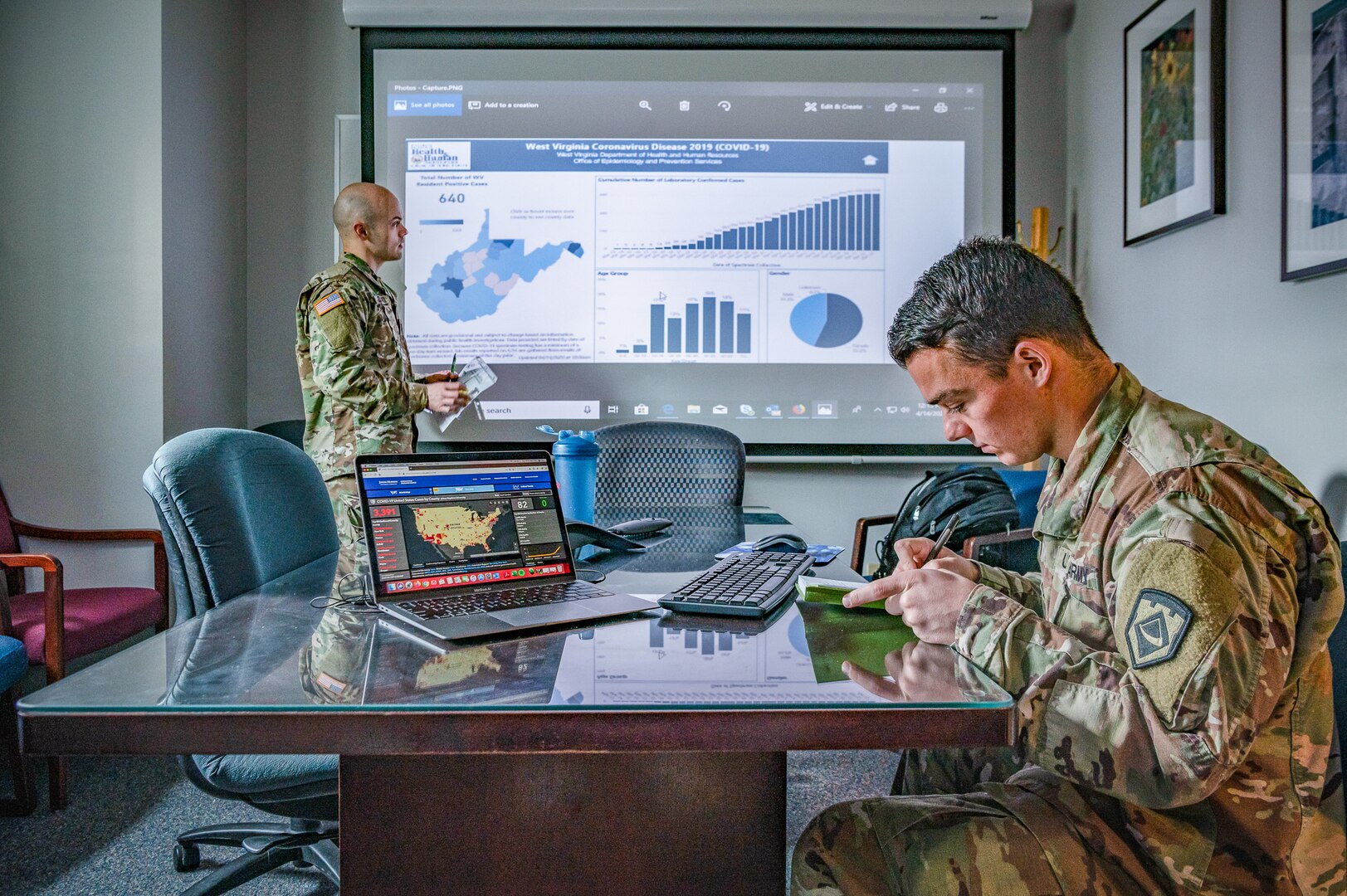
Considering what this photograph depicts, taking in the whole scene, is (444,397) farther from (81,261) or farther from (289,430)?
(81,261)

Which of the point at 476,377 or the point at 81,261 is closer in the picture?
the point at 81,261

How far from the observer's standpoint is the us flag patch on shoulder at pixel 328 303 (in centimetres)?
246

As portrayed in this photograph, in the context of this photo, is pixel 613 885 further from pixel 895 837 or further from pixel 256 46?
pixel 256 46

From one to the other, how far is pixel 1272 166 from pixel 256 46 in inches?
135

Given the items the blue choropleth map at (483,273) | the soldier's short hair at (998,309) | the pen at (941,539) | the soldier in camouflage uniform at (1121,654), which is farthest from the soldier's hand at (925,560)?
the blue choropleth map at (483,273)

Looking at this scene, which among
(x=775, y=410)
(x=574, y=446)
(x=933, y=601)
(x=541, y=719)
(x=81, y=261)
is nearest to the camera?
(x=541, y=719)

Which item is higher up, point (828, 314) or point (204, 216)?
point (204, 216)

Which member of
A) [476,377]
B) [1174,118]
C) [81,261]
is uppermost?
[1174,118]

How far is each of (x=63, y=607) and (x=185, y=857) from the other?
31.4 inches

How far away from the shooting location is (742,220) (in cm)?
326

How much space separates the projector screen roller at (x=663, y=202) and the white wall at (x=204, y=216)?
52 cm

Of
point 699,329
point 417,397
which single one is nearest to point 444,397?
point 417,397

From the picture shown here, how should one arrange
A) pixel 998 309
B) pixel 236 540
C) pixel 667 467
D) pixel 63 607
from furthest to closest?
pixel 667 467, pixel 63 607, pixel 236 540, pixel 998 309


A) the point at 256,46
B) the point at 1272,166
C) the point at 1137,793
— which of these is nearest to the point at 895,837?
the point at 1137,793
